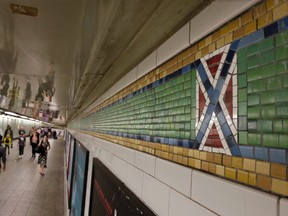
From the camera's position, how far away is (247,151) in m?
0.65

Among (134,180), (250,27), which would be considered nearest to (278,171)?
(250,27)

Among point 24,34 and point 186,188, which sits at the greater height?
point 24,34

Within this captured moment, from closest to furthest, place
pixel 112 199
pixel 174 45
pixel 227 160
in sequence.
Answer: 1. pixel 227 160
2. pixel 174 45
3. pixel 112 199

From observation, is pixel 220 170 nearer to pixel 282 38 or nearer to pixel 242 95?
pixel 242 95

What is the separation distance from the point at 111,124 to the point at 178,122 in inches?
55.2

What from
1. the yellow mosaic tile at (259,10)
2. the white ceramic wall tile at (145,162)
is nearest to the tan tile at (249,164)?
the yellow mosaic tile at (259,10)

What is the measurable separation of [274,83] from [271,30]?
0.12 metres

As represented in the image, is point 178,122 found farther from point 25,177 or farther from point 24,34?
point 25,177

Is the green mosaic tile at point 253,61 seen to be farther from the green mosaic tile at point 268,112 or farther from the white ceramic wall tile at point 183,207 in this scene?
the white ceramic wall tile at point 183,207

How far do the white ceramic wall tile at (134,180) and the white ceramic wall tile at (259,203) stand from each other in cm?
80

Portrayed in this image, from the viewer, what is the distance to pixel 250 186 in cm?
62

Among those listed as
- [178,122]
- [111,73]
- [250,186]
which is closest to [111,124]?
[111,73]

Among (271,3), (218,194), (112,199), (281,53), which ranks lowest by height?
(112,199)

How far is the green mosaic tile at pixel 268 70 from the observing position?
58cm
